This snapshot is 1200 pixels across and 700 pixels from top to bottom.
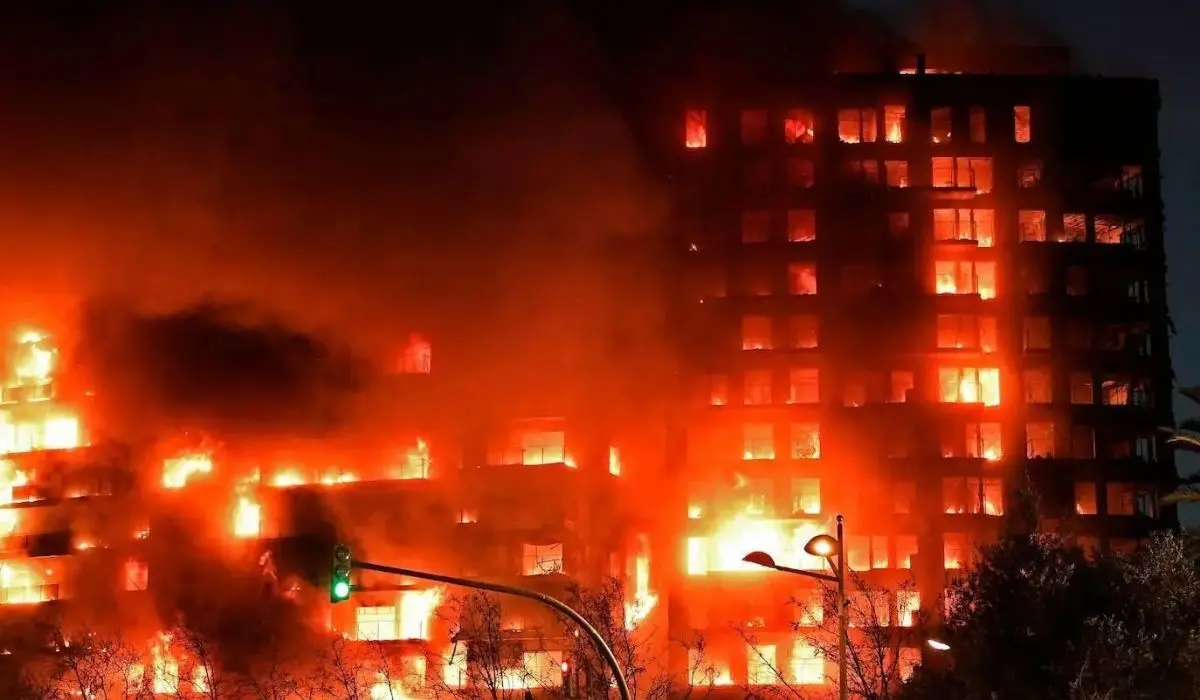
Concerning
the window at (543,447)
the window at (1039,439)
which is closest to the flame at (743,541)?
the window at (543,447)

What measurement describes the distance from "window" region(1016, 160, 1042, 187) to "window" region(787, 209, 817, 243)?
453 inches

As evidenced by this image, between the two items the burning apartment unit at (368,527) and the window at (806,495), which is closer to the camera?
the burning apartment unit at (368,527)

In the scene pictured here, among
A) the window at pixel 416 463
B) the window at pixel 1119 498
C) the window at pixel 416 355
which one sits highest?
the window at pixel 416 355

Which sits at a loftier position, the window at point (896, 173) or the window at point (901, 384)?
the window at point (896, 173)

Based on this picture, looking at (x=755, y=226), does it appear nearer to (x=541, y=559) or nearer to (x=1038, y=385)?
(x=1038, y=385)

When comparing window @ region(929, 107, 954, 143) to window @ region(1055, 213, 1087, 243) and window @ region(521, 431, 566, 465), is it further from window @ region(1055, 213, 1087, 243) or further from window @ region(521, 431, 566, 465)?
window @ region(521, 431, 566, 465)

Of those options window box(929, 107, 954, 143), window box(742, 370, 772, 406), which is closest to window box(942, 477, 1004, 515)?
window box(742, 370, 772, 406)

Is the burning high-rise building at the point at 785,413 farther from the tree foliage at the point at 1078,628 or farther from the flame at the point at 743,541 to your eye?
the tree foliage at the point at 1078,628

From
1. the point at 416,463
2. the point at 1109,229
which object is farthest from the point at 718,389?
the point at 1109,229

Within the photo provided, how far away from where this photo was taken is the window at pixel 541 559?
63.7 m

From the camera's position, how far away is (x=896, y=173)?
7556 centimetres

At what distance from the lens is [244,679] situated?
63.0 meters

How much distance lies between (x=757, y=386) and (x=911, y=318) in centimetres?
878

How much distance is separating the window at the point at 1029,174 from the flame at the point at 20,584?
5703 centimetres
